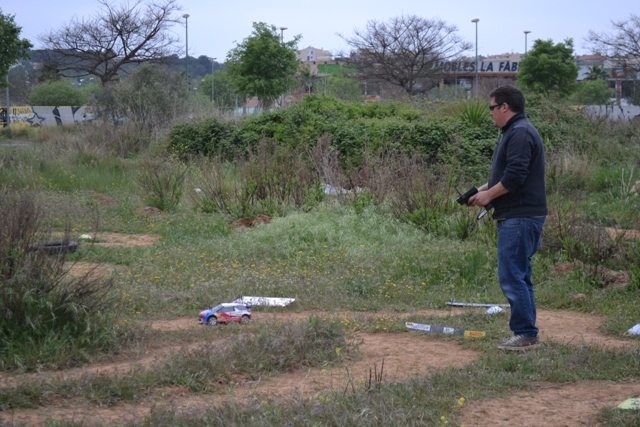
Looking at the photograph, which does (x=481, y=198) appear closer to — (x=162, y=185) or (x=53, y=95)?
(x=162, y=185)

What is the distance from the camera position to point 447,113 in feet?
67.0

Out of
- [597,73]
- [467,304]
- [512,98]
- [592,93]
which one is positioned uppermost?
[597,73]

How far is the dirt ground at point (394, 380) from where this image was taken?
3.97 meters

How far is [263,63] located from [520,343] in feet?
101

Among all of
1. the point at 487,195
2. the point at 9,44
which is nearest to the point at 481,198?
the point at 487,195

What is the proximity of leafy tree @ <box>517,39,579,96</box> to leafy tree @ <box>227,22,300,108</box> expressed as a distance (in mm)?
12254

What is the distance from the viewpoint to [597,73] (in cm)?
A: 5734

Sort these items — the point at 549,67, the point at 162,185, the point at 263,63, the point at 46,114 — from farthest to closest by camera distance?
the point at 46,114, the point at 549,67, the point at 263,63, the point at 162,185

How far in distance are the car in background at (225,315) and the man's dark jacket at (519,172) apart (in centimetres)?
220

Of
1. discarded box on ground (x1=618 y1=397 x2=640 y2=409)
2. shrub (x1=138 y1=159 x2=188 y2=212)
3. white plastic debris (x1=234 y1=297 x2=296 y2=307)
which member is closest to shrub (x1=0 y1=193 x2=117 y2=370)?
white plastic debris (x1=234 y1=297 x2=296 y2=307)

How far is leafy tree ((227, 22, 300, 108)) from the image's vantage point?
34719mm

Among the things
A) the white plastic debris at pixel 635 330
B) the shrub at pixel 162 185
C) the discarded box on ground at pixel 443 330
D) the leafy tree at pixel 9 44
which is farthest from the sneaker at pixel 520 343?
the leafy tree at pixel 9 44

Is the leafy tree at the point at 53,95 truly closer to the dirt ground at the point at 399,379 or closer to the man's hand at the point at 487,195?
the dirt ground at the point at 399,379

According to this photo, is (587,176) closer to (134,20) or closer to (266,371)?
(266,371)
